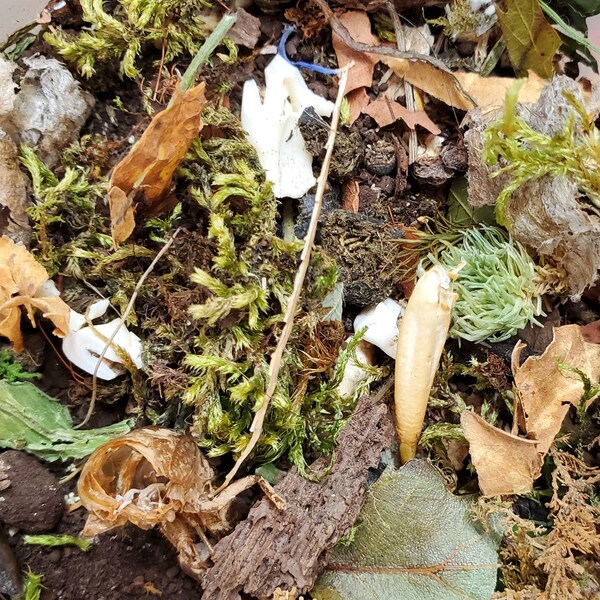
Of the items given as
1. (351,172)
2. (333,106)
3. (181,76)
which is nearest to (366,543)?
(351,172)

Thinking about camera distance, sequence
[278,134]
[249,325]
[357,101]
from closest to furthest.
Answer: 1. [249,325]
2. [278,134]
3. [357,101]

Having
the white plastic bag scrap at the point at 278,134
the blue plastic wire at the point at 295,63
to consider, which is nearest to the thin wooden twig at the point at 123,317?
the white plastic bag scrap at the point at 278,134

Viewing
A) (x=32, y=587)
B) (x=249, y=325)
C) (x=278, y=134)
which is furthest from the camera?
(x=278, y=134)

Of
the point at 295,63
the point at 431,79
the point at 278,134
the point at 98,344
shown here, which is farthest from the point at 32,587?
the point at 431,79

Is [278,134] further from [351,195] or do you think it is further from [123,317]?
[123,317]

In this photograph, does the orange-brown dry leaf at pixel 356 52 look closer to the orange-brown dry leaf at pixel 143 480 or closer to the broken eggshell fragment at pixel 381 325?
the broken eggshell fragment at pixel 381 325

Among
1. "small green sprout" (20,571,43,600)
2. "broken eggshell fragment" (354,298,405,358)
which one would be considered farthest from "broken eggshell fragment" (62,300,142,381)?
"broken eggshell fragment" (354,298,405,358)

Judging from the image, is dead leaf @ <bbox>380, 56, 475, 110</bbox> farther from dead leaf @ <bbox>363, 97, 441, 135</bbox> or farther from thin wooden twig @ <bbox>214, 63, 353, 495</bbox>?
thin wooden twig @ <bbox>214, 63, 353, 495</bbox>
